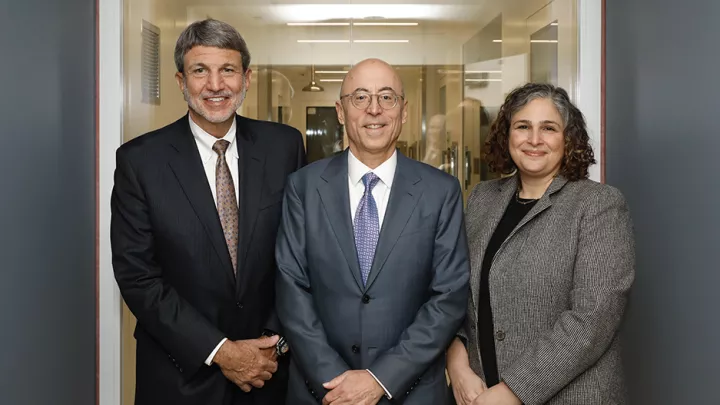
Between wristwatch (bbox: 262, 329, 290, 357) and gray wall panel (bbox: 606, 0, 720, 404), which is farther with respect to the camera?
wristwatch (bbox: 262, 329, 290, 357)

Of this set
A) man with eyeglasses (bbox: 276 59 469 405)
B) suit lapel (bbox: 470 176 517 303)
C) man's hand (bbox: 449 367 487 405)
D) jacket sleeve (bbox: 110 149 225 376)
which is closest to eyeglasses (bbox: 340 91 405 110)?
man with eyeglasses (bbox: 276 59 469 405)

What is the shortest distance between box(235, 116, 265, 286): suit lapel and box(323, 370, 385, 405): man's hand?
22.6 inches

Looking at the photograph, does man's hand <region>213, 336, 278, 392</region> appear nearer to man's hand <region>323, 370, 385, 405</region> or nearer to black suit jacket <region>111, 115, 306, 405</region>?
black suit jacket <region>111, 115, 306, 405</region>

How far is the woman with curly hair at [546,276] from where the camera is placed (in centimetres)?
215

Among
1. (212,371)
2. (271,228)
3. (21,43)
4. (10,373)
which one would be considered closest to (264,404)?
(212,371)

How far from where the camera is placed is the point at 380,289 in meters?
2.19

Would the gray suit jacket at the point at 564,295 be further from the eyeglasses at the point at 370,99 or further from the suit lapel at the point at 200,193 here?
the suit lapel at the point at 200,193

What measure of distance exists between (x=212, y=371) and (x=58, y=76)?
61.3 inches

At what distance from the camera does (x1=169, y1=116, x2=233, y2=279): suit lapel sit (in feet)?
7.94

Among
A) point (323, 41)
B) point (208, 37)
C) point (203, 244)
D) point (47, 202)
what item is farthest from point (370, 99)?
point (323, 41)

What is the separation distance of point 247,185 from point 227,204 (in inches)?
4.1

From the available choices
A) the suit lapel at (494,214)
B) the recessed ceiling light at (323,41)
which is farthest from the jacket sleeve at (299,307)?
the recessed ceiling light at (323,41)

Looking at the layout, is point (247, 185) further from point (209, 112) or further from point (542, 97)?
point (542, 97)

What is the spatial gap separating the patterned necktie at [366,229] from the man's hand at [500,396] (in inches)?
22.2
